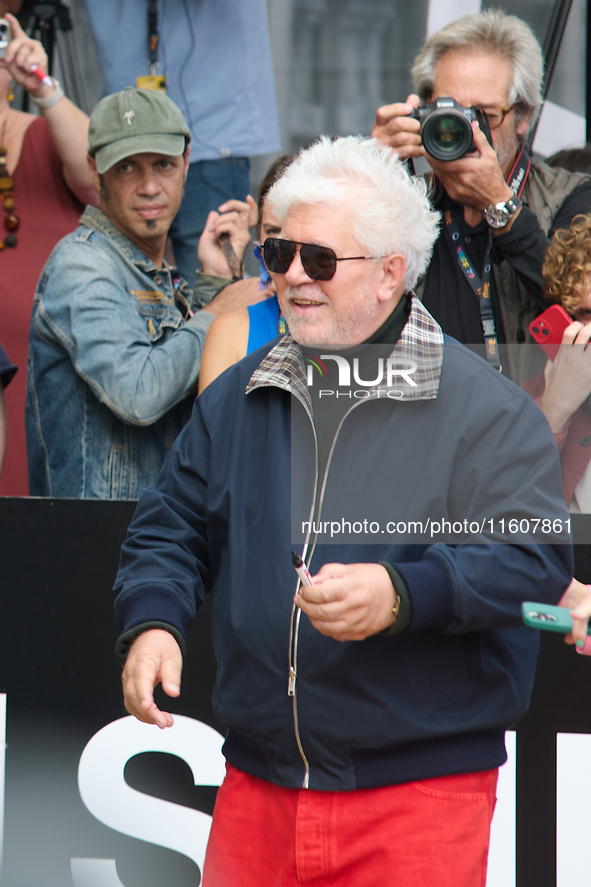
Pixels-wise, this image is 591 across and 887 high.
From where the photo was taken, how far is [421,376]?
1.63m

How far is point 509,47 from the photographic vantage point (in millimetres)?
2498

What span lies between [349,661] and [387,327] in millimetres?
573

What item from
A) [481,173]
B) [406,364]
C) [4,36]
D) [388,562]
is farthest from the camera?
[4,36]

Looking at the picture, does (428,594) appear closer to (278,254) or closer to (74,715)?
(278,254)

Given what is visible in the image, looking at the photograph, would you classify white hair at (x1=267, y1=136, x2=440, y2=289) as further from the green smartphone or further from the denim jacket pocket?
the denim jacket pocket

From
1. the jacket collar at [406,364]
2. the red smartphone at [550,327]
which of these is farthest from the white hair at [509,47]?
the jacket collar at [406,364]

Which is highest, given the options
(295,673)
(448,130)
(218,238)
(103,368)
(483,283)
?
(448,130)

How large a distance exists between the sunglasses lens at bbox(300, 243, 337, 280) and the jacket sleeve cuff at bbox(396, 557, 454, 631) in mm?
526

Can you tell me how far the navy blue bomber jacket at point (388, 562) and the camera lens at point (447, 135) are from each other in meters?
0.85

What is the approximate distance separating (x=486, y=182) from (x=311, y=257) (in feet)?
2.91

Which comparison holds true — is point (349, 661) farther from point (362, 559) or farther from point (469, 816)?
point (469, 816)

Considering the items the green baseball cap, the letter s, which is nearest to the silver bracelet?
the green baseball cap

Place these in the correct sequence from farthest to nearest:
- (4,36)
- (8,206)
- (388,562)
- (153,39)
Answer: (153,39) < (8,206) < (4,36) < (388,562)

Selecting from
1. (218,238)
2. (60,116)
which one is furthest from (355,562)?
(60,116)
